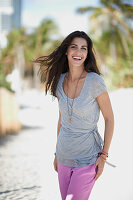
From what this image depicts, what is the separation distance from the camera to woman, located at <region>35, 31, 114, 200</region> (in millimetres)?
2139

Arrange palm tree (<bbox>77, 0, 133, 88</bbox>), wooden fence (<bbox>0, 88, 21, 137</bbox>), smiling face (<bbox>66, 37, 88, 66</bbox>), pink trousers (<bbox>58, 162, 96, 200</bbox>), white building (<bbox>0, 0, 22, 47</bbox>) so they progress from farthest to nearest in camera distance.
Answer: white building (<bbox>0, 0, 22, 47</bbox>)
palm tree (<bbox>77, 0, 133, 88</bbox>)
wooden fence (<bbox>0, 88, 21, 137</bbox>)
smiling face (<bbox>66, 37, 88, 66</bbox>)
pink trousers (<bbox>58, 162, 96, 200</bbox>)

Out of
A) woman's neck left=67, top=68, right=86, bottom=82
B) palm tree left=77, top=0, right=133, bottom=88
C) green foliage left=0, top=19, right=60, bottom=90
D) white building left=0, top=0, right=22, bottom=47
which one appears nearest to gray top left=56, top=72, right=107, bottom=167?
woman's neck left=67, top=68, right=86, bottom=82

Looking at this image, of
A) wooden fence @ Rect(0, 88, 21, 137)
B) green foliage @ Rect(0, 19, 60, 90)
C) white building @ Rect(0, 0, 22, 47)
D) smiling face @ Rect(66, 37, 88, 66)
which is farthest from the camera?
green foliage @ Rect(0, 19, 60, 90)

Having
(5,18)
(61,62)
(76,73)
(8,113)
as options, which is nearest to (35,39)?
(5,18)

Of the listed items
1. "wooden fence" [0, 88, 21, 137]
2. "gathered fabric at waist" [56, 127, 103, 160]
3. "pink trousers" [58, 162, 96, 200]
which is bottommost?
"wooden fence" [0, 88, 21, 137]

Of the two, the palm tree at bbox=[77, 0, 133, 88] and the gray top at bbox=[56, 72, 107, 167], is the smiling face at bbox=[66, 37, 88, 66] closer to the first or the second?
the gray top at bbox=[56, 72, 107, 167]

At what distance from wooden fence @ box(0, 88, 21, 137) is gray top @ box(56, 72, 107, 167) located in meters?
6.94

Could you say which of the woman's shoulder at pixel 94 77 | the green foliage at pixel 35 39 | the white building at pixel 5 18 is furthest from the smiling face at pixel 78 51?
the green foliage at pixel 35 39

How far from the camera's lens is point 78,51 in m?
2.29

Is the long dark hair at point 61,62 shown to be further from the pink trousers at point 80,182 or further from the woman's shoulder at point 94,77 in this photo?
the pink trousers at point 80,182

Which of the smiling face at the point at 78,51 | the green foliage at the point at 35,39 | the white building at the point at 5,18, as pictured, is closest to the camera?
the smiling face at the point at 78,51

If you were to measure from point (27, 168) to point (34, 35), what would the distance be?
3158 cm

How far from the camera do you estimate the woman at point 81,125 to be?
2139mm

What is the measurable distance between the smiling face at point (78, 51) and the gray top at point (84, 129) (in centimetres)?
15
